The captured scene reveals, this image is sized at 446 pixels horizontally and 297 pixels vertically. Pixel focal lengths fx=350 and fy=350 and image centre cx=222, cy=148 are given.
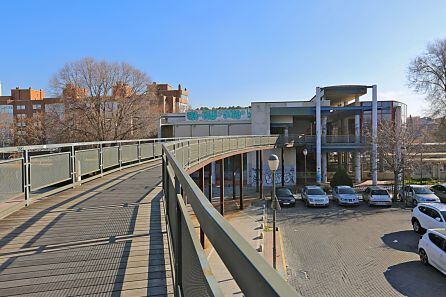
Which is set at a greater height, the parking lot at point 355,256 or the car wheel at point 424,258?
the car wheel at point 424,258

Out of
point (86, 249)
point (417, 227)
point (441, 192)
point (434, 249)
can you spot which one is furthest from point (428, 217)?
point (86, 249)

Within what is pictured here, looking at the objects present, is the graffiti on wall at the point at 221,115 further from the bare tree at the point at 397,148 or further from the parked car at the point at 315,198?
the parked car at the point at 315,198

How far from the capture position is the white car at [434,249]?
1169 centimetres

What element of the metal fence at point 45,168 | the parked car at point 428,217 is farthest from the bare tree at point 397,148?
the metal fence at point 45,168

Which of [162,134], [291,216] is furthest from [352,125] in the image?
[291,216]

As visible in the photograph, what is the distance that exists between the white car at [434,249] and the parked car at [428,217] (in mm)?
3950

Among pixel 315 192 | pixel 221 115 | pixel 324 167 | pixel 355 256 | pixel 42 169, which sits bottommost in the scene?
pixel 355 256

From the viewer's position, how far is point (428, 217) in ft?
56.2

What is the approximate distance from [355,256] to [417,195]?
13386mm

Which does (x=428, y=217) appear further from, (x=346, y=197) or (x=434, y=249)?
(x=346, y=197)

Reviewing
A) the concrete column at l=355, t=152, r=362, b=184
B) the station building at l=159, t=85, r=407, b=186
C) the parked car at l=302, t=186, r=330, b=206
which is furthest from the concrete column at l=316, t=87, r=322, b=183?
the parked car at l=302, t=186, r=330, b=206

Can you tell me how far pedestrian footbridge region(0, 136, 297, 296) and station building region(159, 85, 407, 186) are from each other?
29175 mm

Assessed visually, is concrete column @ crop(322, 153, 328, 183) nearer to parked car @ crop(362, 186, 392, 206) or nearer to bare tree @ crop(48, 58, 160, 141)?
parked car @ crop(362, 186, 392, 206)

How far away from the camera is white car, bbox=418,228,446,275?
11.7m
